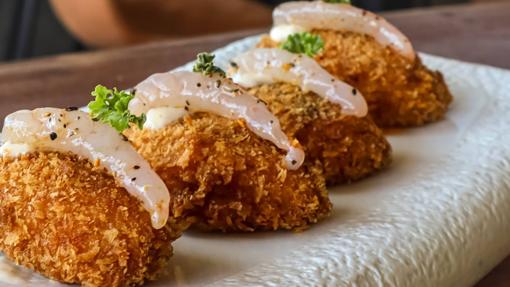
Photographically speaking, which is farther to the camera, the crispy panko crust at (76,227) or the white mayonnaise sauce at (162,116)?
the white mayonnaise sauce at (162,116)

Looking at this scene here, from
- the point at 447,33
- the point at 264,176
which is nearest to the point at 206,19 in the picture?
A: the point at 447,33

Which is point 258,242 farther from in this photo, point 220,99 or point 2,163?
point 2,163

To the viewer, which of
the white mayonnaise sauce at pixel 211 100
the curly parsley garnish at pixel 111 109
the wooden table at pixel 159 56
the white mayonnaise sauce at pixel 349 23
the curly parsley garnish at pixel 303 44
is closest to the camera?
the curly parsley garnish at pixel 111 109

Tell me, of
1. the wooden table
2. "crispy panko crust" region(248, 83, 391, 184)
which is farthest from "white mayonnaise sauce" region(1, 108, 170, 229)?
the wooden table

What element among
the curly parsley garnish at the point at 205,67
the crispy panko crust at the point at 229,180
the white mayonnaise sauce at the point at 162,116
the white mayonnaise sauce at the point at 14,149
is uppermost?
the curly parsley garnish at the point at 205,67

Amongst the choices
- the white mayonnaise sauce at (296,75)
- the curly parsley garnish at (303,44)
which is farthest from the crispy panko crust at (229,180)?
the curly parsley garnish at (303,44)

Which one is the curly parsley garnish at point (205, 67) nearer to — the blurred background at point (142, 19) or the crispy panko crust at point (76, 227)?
the crispy panko crust at point (76, 227)

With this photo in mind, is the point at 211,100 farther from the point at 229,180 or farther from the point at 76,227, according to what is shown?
the point at 76,227

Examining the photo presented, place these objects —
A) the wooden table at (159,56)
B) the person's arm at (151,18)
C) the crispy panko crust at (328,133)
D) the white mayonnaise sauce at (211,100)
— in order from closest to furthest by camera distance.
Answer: the white mayonnaise sauce at (211,100) < the crispy panko crust at (328,133) < the wooden table at (159,56) < the person's arm at (151,18)
